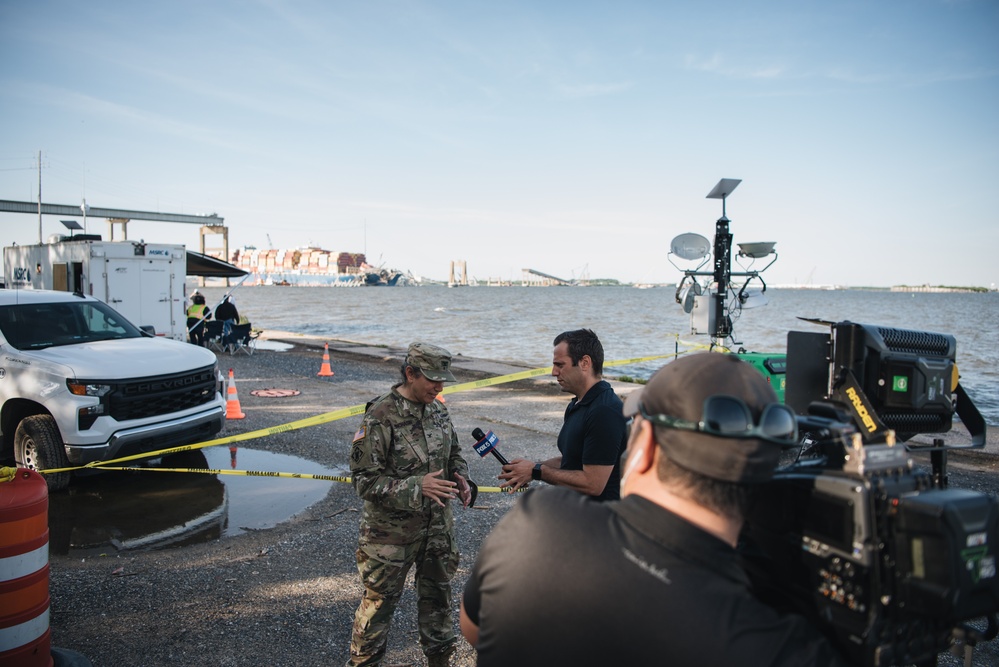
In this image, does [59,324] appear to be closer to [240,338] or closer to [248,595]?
[248,595]

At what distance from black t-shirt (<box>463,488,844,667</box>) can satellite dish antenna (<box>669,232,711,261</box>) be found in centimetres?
1014

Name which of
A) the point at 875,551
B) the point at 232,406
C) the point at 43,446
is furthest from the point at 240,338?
the point at 875,551

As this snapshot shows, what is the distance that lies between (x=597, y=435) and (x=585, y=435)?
0.08 metres

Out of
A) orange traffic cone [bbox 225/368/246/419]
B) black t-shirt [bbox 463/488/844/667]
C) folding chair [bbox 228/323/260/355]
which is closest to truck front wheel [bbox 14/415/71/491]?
orange traffic cone [bbox 225/368/246/419]

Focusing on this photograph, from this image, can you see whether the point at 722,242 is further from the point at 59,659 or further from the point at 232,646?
the point at 59,659

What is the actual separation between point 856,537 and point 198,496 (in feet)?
21.8

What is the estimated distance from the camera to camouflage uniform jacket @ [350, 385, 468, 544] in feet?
11.0

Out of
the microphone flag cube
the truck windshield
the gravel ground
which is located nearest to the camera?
the microphone flag cube

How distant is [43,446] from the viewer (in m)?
6.41

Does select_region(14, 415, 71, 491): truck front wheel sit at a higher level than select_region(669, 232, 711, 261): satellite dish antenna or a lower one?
lower

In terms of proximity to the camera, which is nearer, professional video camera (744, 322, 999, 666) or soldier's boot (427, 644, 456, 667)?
professional video camera (744, 322, 999, 666)

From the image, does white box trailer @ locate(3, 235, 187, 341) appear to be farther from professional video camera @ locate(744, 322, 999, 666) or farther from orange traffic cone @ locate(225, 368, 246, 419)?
professional video camera @ locate(744, 322, 999, 666)

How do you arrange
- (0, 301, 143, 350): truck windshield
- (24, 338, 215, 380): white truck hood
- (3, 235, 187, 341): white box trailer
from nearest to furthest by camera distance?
(24, 338, 215, 380): white truck hood, (0, 301, 143, 350): truck windshield, (3, 235, 187, 341): white box trailer

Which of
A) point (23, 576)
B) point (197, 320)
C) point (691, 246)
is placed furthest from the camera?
point (197, 320)
